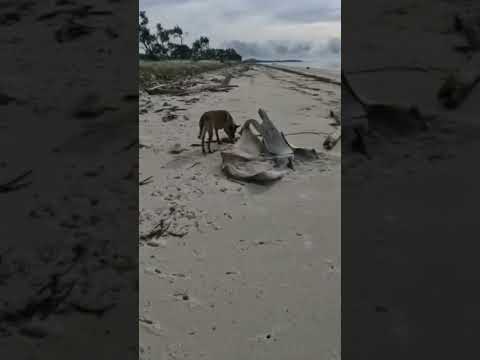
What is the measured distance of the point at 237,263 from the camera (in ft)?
9.97

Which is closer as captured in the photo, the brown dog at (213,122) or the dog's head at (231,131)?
the brown dog at (213,122)

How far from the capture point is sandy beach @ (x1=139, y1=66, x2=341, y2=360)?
2.19 m

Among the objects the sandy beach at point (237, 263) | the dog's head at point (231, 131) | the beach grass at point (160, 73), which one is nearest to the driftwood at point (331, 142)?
the sandy beach at point (237, 263)

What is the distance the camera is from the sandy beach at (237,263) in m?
2.19

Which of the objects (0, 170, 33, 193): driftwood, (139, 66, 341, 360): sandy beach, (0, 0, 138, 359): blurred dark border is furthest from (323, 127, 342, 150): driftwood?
(0, 170, 33, 193): driftwood
